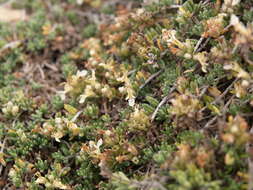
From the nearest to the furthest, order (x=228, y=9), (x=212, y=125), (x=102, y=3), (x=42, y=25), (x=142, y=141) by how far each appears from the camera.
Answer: (x=212, y=125)
(x=142, y=141)
(x=228, y=9)
(x=42, y=25)
(x=102, y=3)

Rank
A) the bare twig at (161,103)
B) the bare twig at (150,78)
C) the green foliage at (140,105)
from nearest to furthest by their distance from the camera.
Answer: the green foliage at (140,105) → the bare twig at (161,103) → the bare twig at (150,78)

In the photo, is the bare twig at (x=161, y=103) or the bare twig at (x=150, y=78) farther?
the bare twig at (x=150, y=78)

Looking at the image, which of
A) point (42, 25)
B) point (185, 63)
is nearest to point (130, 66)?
point (185, 63)

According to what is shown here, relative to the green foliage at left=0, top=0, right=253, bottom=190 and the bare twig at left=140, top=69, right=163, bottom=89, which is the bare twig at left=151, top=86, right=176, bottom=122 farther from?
the bare twig at left=140, top=69, right=163, bottom=89

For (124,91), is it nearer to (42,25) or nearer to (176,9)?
(176,9)

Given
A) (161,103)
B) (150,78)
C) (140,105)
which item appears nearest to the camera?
(161,103)

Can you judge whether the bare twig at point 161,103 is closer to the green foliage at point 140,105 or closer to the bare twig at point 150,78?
the green foliage at point 140,105

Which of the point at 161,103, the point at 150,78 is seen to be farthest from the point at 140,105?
the point at 150,78

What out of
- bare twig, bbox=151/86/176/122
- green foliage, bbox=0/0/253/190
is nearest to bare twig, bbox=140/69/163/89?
green foliage, bbox=0/0/253/190

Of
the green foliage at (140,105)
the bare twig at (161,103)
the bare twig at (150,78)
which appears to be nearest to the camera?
the green foliage at (140,105)

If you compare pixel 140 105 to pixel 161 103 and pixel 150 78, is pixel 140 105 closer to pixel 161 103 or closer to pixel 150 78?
pixel 161 103

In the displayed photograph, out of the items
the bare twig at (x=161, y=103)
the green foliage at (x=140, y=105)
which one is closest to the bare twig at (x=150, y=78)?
the green foliage at (x=140, y=105)
